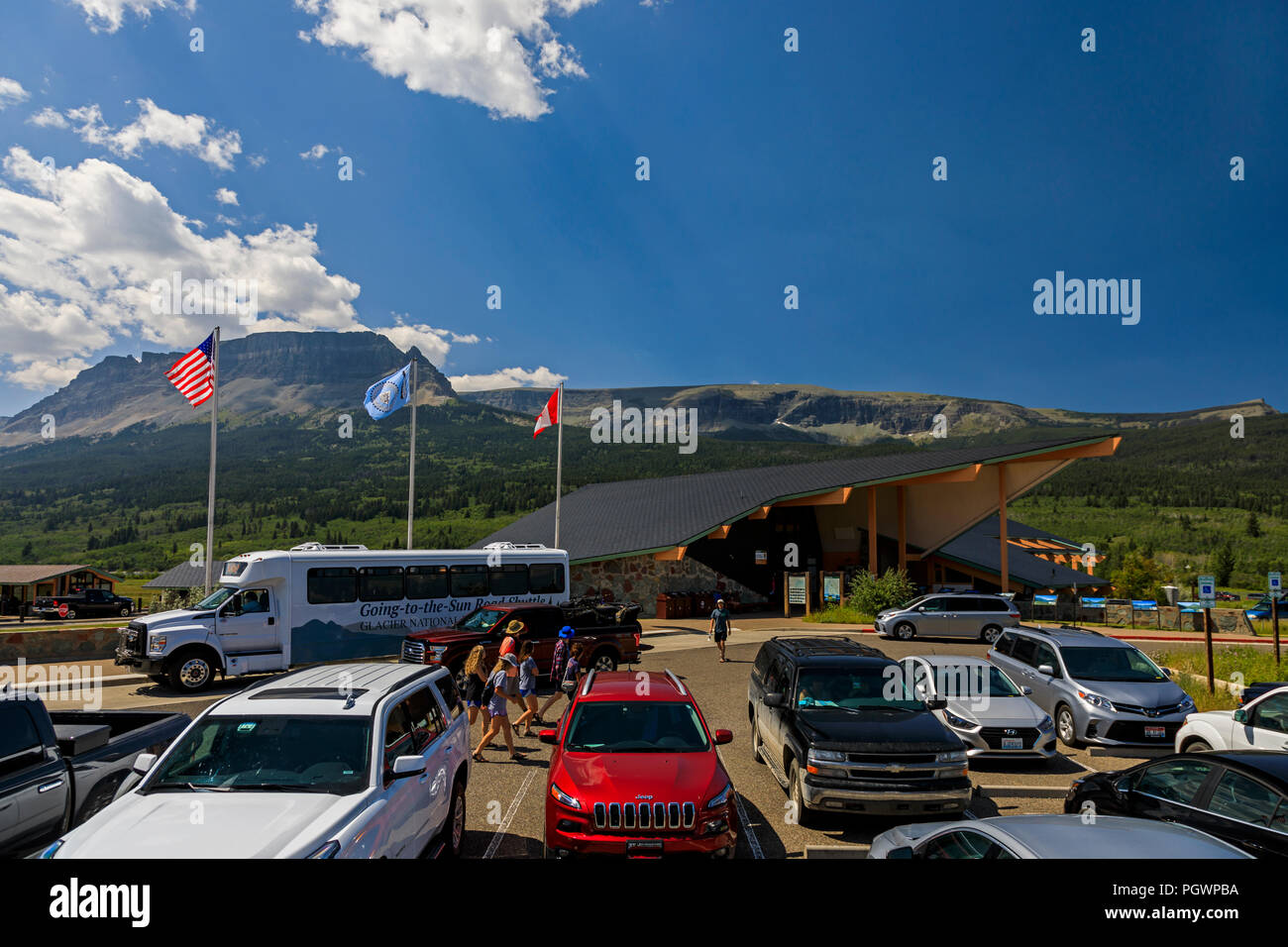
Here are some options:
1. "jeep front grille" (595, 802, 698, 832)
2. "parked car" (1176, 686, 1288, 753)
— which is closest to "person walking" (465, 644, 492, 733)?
"jeep front grille" (595, 802, 698, 832)

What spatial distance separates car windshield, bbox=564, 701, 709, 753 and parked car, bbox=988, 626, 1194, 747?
304 inches

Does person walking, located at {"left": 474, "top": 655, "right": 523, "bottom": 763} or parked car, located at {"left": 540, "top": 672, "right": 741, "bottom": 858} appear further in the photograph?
person walking, located at {"left": 474, "top": 655, "right": 523, "bottom": 763}

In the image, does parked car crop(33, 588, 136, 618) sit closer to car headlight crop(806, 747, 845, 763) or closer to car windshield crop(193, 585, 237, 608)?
car windshield crop(193, 585, 237, 608)

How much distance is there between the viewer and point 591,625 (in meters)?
17.5

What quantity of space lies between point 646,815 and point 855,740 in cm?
292

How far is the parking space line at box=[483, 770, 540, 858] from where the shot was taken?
7184 millimetres

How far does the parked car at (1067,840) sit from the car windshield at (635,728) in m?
2.60

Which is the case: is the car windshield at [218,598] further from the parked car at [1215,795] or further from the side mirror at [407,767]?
the parked car at [1215,795]

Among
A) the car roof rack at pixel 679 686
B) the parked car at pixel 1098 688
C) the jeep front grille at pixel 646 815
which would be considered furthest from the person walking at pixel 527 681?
the parked car at pixel 1098 688

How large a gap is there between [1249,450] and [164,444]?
236295 millimetres

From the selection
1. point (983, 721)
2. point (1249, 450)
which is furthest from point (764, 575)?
point (1249, 450)

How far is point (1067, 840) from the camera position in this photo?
4.11 m

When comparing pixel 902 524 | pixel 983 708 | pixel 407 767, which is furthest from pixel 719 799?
pixel 902 524
